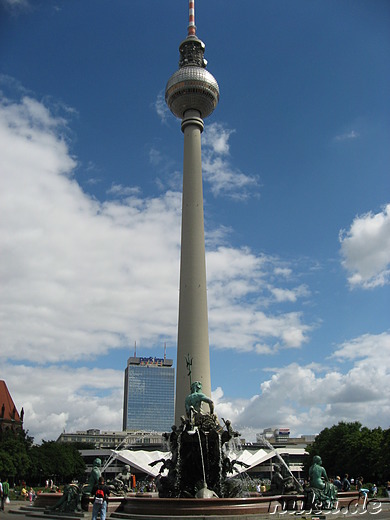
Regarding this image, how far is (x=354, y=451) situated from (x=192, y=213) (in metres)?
44.7

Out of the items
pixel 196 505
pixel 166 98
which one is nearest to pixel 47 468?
pixel 166 98

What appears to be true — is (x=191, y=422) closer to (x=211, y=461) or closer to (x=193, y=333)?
(x=211, y=461)

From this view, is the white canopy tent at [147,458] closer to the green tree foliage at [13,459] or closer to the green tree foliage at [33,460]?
the green tree foliage at [33,460]

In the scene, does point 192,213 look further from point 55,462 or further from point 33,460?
point 55,462

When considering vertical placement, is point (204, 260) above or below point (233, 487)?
above

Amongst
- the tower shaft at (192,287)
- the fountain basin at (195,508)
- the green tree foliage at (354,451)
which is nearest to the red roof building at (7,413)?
the tower shaft at (192,287)

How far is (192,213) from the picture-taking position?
81438 mm

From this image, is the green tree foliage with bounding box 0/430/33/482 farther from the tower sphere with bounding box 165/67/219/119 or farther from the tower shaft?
the tower sphere with bounding box 165/67/219/119

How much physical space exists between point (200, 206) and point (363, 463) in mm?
46020

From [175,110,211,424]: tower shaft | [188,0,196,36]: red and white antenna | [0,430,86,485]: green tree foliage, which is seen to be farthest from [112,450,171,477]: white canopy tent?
[188,0,196,36]: red and white antenna

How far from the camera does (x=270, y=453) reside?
112438 millimetres

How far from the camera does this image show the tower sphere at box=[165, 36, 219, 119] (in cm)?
8956

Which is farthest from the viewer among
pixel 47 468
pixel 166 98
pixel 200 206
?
pixel 47 468

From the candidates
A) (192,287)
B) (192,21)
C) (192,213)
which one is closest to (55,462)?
(192,287)
